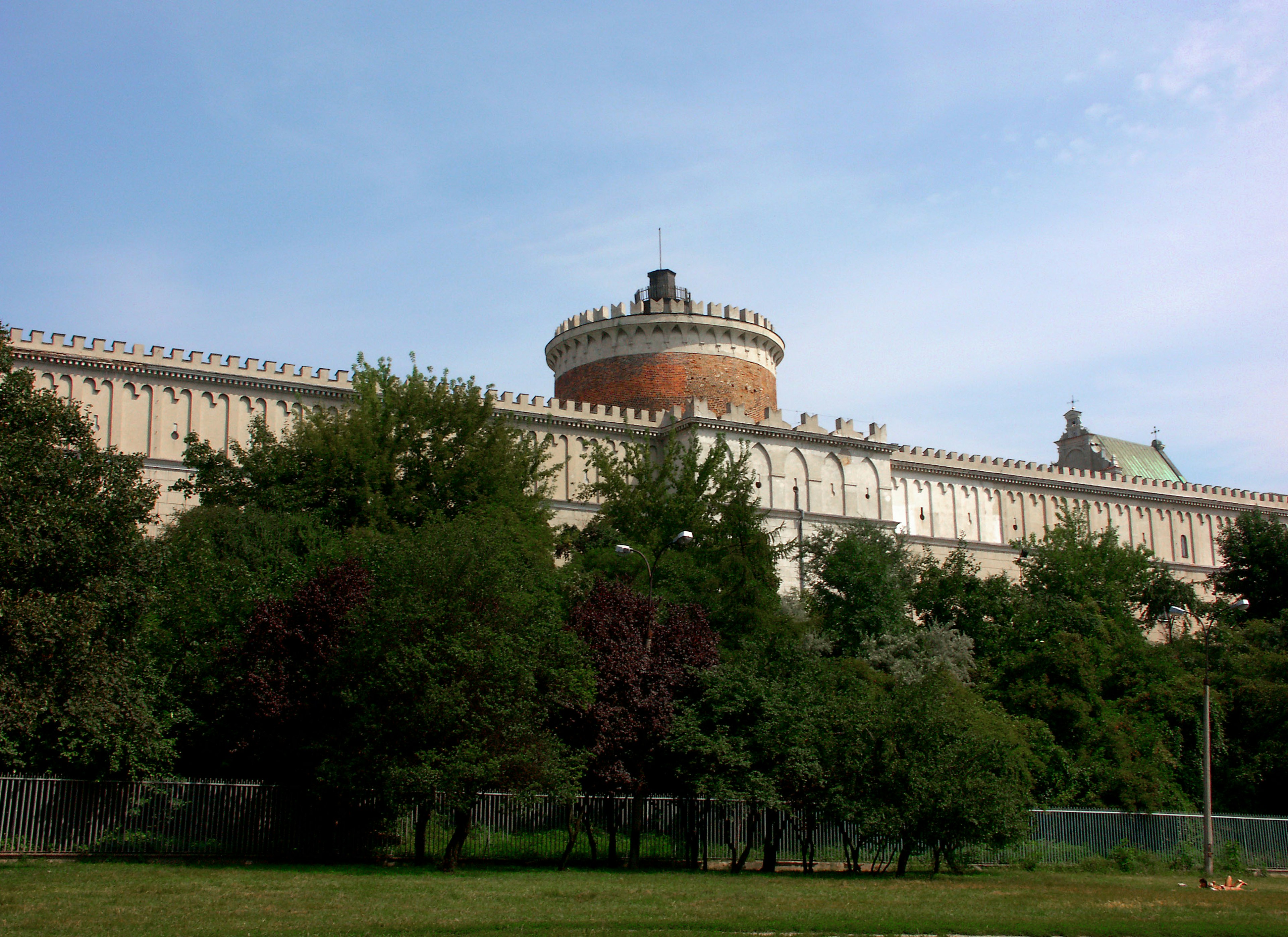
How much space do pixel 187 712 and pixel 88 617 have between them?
19.1 feet

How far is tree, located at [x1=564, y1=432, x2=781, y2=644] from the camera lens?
3353 centimetres

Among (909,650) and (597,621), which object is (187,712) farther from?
(909,650)

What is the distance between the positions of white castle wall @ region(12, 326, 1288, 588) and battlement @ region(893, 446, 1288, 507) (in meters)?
0.08

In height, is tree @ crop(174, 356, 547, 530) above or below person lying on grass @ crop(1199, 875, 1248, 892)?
above

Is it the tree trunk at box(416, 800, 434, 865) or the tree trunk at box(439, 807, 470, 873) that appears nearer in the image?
the tree trunk at box(439, 807, 470, 873)

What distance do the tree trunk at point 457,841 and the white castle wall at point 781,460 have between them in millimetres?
19413

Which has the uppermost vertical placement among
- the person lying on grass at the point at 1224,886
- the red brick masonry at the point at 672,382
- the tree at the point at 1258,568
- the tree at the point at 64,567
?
the red brick masonry at the point at 672,382

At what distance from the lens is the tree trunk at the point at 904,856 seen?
23844mm

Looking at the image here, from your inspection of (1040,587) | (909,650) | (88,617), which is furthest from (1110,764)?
(88,617)

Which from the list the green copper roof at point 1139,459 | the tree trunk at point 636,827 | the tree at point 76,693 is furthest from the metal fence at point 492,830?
the green copper roof at point 1139,459

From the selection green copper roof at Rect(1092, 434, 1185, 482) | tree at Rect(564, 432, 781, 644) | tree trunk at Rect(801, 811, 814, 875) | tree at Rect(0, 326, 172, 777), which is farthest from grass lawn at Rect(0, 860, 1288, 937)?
green copper roof at Rect(1092, 434, 1185, 482)

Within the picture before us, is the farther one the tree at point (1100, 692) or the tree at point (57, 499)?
the tree at point (1100, 692)

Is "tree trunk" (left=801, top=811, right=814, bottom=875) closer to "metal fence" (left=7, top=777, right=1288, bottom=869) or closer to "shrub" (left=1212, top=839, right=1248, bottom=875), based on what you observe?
"metal fence" (left=7, top=777, right=1288, bottom=869)

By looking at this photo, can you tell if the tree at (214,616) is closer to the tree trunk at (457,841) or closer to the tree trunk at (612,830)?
the tree trunk at (457,841)
